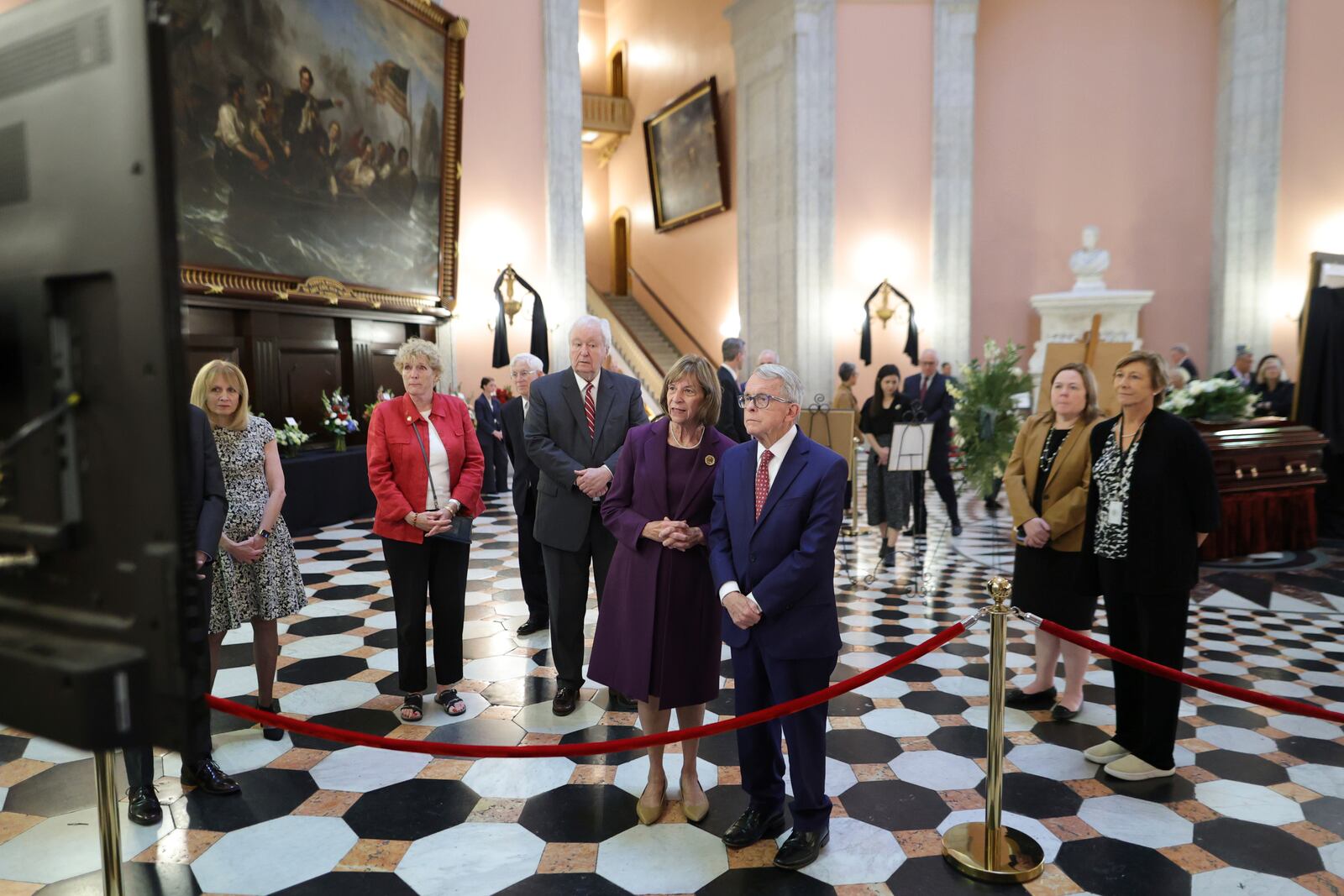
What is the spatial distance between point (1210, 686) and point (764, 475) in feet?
5.15

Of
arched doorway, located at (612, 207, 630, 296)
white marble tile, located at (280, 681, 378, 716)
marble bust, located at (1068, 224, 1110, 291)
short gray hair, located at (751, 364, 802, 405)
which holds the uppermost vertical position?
arched doorway, located at (612, 207, 630, 296)

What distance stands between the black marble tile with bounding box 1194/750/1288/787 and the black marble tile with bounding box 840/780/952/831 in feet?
4.17

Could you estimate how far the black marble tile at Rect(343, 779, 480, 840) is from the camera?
116 inches

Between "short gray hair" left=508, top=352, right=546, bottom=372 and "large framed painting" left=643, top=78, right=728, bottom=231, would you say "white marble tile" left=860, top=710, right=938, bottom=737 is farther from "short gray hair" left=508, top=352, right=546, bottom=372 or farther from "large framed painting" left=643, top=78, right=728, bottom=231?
"large framed painting" left=643, top=78, right=728, bottom=231

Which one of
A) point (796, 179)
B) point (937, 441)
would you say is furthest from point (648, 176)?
point (937, 441)

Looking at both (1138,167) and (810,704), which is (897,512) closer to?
(810,704)

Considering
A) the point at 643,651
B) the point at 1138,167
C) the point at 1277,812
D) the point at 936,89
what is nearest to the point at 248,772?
the point at 643,651

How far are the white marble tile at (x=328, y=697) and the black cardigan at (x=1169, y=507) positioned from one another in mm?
3690

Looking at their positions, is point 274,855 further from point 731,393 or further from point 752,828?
point 731,393

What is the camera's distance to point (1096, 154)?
1441 centimetres

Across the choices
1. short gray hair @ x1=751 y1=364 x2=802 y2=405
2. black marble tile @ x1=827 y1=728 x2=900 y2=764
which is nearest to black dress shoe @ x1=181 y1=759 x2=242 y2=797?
black marble tile @ x1=827 y1=728 x2=900 y2=764

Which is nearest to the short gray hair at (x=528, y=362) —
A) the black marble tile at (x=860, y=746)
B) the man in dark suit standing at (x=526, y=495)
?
the man in dark suit standing at (x=526, y=495)

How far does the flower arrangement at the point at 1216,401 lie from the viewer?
297 inches

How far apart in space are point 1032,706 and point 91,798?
419 cm
